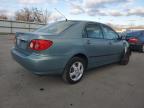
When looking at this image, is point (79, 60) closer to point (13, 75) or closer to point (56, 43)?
point (56, 43)

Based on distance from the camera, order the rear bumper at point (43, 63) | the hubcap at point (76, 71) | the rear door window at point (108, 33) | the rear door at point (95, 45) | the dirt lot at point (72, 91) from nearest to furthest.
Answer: the dirt lot at point (72, 91), the rear bumper at point (43, 63), the hubcap at point (76, 71), the rear door at point (95, 45), the rear door window at point (108, 33)

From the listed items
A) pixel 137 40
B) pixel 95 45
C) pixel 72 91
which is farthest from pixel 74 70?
pixel 137 40

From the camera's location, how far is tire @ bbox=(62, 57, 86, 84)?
4.02 m

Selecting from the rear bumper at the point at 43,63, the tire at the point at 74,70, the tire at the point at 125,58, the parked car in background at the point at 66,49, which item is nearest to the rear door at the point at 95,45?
the parked car in background at the point at 66,49

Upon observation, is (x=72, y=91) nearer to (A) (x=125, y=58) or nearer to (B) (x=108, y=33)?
(B) (x=108, y=33)

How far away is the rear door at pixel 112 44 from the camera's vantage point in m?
5.21

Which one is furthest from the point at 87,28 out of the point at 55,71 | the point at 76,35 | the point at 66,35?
the point at 55,71

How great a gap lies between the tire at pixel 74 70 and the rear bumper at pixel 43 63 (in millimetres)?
202

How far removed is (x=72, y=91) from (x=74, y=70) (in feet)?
1.97

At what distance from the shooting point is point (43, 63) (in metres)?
3.54

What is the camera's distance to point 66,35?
3924 mm

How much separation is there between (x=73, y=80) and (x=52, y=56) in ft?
3.13

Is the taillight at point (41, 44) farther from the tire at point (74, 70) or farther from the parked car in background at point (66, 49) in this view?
the tire at point (74, 70)

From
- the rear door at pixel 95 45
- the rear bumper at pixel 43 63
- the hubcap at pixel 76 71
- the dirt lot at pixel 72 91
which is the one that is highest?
the rear door at pixel 95 45
